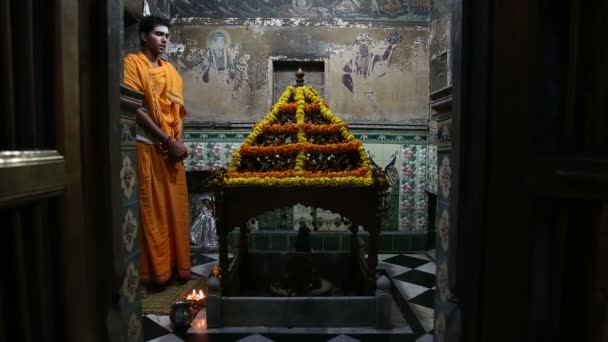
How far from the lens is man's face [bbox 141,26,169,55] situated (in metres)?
3.90

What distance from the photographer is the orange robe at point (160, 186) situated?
3695 millimetres

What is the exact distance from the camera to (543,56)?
95cm

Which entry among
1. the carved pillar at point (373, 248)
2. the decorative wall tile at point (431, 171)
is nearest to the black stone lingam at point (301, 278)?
the carved pillar at point (373, 248)

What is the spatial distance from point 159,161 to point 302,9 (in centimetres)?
281

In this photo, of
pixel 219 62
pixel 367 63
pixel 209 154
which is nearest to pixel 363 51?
pixel 367 63

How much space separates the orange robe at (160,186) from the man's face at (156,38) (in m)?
0.16

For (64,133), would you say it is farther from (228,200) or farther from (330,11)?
(330,11)

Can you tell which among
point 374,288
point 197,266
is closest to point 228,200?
point 374,288

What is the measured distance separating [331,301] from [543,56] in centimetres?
248

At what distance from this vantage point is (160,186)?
3.89 metres

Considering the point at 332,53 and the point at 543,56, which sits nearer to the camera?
the point at 543,56

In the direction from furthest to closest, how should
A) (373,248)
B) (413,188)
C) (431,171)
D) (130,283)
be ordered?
(413,188)
(431,171)
(373,248)
(130,283)

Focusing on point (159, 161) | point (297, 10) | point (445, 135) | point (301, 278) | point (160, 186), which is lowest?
point (301, 278)

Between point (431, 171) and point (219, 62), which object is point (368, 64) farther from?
point (219, 62)
